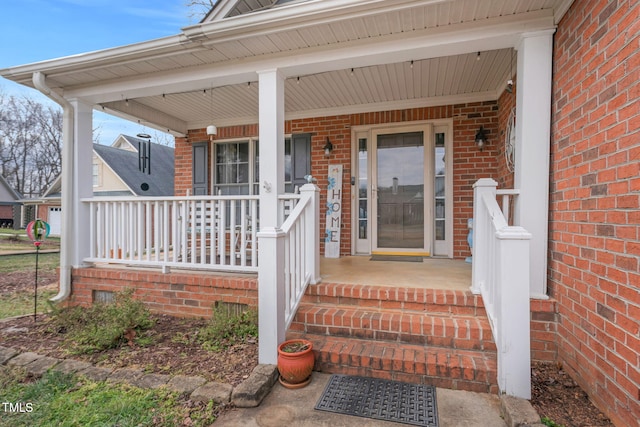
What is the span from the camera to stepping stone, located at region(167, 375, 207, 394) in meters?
2.13

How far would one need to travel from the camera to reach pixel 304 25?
8.78 ft

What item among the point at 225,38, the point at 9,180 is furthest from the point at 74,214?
the point at 9,180

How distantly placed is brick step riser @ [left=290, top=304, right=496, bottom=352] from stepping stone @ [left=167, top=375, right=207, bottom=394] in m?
0.83

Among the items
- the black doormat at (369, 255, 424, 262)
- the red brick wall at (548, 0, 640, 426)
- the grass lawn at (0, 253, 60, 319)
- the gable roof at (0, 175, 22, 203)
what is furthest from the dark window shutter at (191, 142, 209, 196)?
the gable roof at (0, 175, 22, 203)

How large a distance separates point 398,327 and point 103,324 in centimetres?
263

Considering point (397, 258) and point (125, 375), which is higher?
point (397, 258)

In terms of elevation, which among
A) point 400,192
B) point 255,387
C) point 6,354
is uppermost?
point 400,192

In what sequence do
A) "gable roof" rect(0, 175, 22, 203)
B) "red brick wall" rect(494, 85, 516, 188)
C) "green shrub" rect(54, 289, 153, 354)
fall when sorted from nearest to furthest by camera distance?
"green shrub" rect(54, 289, 153, 354) < "red brick wall" rect(494, 85, 516, 188) < "gable roof" rect(0, 175, 22, 203)

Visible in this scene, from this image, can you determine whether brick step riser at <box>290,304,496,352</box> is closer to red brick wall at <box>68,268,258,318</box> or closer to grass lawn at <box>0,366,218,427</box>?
red brick wall at <box>68,268,258,318</box>

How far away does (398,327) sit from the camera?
250 centimetres

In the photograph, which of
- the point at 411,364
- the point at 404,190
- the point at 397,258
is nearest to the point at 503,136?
the point at 404,190

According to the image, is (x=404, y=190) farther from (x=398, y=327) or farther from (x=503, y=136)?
(x=398, y=327)

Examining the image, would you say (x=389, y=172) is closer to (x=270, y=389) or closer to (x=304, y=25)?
(x=304, y=25)

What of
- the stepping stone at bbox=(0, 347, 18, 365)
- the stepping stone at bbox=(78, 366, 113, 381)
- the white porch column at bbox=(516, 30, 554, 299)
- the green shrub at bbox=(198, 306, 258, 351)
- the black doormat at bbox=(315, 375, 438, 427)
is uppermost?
the white porch column at bbox=(516, 30, 554, 299)
